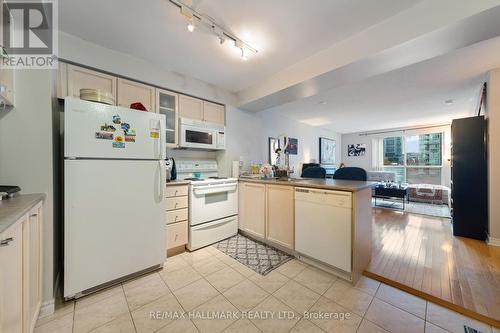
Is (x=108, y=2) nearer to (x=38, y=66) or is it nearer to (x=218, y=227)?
(x=38, y=66)

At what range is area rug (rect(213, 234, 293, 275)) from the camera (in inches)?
85.6

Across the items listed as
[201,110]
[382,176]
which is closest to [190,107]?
[201,110]

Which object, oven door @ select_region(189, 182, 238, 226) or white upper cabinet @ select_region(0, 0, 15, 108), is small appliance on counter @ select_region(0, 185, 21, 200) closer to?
white upper cabinet @ select_region(0, 0, 15, 108)

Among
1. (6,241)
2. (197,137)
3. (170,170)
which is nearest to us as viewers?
(6,241)

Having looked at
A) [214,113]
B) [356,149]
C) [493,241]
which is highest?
[214,113]

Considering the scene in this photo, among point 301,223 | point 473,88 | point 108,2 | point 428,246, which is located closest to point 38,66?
point 108,2

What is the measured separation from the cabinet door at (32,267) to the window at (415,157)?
854 cm

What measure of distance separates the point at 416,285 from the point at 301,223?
1.13m

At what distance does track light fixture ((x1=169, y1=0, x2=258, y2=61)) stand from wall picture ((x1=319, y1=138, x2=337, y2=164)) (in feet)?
16.6

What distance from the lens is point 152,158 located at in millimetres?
1962

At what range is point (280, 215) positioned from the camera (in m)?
2.47

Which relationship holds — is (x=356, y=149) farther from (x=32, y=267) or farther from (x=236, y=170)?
(x=32, y=267)

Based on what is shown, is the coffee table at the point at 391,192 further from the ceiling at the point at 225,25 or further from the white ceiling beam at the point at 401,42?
the ceiling at the point at 225,25
